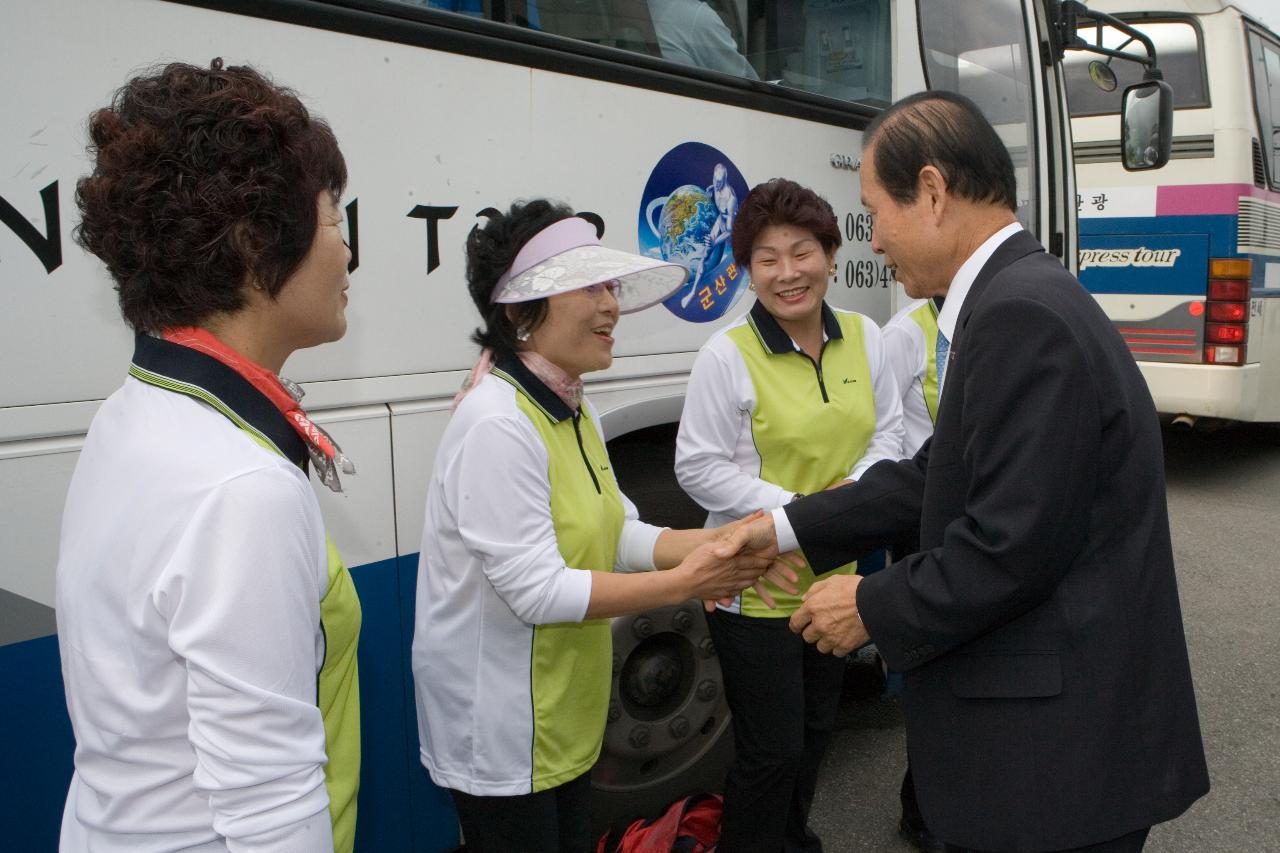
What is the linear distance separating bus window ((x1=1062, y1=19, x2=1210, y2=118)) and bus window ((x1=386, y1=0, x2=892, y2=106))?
4.60 m

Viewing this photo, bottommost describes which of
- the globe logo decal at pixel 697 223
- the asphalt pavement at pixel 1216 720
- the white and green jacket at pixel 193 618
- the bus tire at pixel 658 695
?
the asphalt pavement at pixel 1216 720

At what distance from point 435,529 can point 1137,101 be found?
3813 mm

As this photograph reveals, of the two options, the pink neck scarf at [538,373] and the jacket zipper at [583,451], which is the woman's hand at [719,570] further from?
the pink neck scarf at [538,373]

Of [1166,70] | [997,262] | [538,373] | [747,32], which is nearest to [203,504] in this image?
[538,373]

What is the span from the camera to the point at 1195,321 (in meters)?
7.61

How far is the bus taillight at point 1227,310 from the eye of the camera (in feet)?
24.3

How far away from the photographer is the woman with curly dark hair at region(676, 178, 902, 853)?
8.82 feet

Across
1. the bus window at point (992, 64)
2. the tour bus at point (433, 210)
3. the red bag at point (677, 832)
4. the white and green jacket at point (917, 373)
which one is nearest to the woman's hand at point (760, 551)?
the tour bus at point (433, 210)

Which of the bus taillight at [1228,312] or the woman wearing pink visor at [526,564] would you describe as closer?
the woman wearing pink visor at [526,564]

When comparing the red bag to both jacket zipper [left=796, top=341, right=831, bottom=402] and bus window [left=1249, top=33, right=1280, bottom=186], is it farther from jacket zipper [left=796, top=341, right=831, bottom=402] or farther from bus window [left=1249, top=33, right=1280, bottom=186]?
bus window [left=1249, top=33, right=1280, bottom=186]

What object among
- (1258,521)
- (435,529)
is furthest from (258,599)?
(1258,521)

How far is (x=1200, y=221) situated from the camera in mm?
7551

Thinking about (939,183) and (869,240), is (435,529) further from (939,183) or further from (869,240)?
(869,240)

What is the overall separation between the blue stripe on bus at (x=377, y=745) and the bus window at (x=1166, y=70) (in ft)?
22.1
